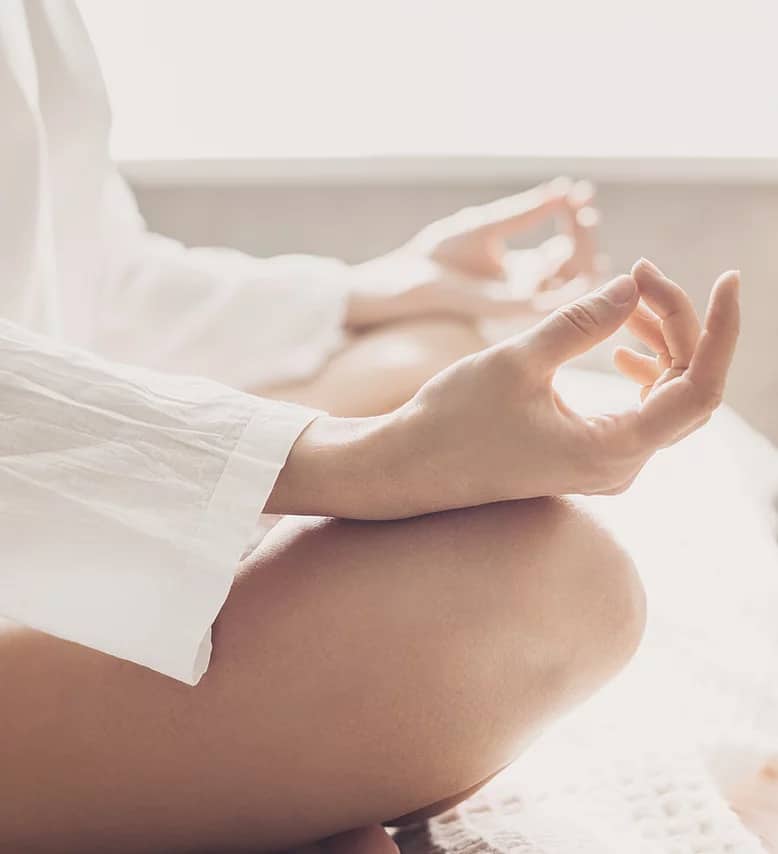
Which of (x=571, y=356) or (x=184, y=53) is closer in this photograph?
(x=571, y=356)

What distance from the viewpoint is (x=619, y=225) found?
1646 mm

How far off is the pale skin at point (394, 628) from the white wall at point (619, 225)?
1.22 m

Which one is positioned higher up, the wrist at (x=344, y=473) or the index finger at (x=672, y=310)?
the index finger at (x=672, y=310)

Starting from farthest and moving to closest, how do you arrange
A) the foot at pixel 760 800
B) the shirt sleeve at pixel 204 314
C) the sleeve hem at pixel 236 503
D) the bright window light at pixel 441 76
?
the bright window light at pixel 441 76
the shirt sleeve at pixel 204 314
the foot at pixel 760 800
the sleeve hem at pixel 236 503

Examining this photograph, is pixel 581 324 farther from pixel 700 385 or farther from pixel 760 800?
pixel 760 800

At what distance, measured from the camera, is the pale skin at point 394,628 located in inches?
16.0

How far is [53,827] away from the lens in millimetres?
452

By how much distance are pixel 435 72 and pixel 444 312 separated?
2.25 feet

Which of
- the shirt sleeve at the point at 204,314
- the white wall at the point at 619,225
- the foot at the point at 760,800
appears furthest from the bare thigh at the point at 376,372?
the white wall at the point at 619,225

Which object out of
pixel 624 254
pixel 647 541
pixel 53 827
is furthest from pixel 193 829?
pixel 624 254

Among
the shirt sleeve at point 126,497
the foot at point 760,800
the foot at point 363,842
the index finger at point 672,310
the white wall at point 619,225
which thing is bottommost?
the white wall at point 619,225

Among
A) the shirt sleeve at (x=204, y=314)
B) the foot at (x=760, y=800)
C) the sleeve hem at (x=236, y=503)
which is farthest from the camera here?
the shirt sleeve at (x=204, y=314)

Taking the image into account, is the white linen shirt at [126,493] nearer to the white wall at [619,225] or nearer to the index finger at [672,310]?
the index finger at [672,310]

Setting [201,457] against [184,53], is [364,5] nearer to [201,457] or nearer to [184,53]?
[184,53]
